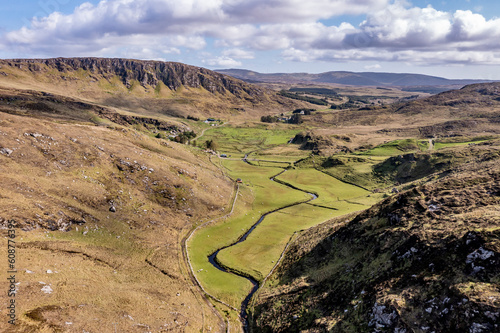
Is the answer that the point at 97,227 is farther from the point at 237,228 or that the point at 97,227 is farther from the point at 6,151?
the point at 237,228

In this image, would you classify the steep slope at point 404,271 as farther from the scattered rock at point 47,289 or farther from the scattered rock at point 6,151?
the scattered rock at point 6,151

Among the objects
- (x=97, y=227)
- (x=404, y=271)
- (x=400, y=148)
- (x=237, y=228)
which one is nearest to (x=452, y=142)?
(x=400, y=148)

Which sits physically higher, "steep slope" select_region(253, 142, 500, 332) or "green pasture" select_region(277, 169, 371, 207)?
"steep slope" select_region(253, 142, 500, 332)

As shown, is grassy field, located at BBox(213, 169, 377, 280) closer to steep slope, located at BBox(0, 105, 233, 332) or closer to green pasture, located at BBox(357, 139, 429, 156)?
steep slope, located at BBox(0, 105, 233, 332)

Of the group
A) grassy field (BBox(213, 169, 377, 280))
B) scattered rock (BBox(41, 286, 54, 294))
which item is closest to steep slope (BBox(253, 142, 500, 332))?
grassy field (BBox(213, 169, 377, 280))

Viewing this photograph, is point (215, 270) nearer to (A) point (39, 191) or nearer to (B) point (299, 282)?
(B) point (299, 282)

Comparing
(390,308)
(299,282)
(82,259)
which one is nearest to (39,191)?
(82,259)

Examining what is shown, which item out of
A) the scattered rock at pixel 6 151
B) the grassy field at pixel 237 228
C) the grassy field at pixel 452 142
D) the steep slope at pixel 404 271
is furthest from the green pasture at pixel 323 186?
the grassy field at pixel 452 142
